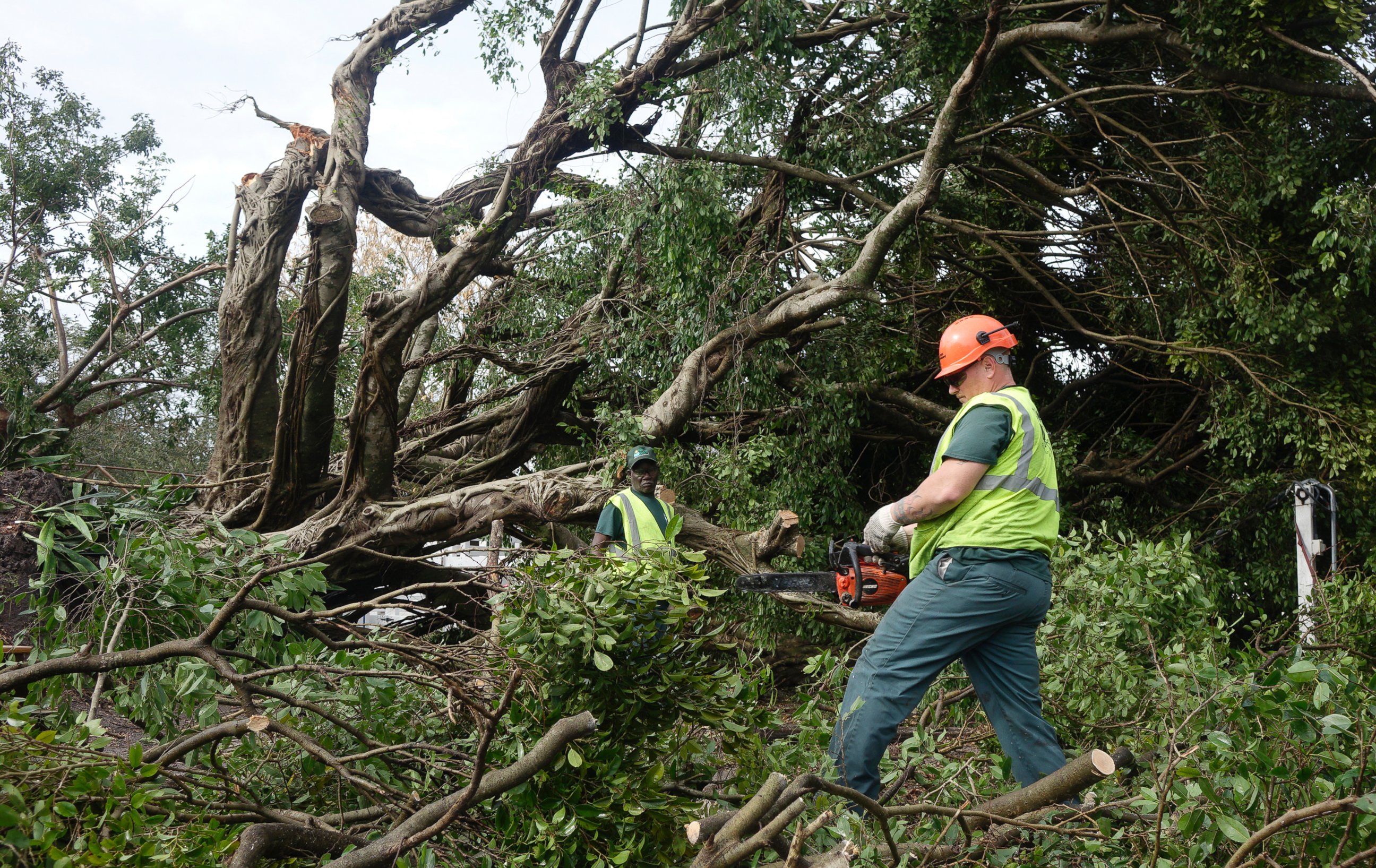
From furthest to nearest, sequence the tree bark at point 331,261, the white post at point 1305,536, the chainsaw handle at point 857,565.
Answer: the tree bark at point 331,261
the white post at point 1305,536
the chainsaw handle at point 857,565

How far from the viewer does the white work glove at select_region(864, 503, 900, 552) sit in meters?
2.99

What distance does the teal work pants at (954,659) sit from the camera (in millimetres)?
2645

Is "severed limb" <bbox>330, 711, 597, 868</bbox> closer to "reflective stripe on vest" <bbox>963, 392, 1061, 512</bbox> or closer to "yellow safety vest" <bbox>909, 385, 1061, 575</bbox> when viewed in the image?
"yellow safety vest" <bbox>909, 385, 1061, 575</bbox>

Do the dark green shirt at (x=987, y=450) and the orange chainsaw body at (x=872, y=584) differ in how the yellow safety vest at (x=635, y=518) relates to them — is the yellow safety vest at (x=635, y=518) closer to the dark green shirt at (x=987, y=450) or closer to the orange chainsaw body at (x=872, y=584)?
the orange chainsaw body at (x=872, y=584)

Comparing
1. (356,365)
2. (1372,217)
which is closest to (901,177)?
(1372,217)

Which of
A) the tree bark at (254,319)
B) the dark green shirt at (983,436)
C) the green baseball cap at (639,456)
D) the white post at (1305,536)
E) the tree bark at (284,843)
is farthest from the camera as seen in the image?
the tree bark at (254,319)

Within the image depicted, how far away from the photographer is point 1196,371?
6.75 m

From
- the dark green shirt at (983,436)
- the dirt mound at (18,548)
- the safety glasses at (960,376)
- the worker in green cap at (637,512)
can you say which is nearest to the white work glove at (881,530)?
the dark green shirt at (983,436)

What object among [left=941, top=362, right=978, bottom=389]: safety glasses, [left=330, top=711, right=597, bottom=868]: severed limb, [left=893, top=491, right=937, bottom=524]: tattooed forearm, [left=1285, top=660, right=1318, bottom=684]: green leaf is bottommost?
[left=1285, top=660, right=1318, bottom=684]: green leaf

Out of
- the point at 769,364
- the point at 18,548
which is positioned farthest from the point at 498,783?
the point at 769,364

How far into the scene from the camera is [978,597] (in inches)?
106

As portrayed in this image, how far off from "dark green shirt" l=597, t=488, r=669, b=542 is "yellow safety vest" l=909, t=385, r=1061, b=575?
2108 mm

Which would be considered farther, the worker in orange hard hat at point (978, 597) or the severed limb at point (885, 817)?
the worker in orange hard hat at point (978, 597)

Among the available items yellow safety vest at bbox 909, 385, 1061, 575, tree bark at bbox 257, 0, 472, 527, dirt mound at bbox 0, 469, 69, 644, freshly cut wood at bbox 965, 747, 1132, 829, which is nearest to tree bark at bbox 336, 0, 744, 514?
tree bark at bbox 257, 0, 472, 527
